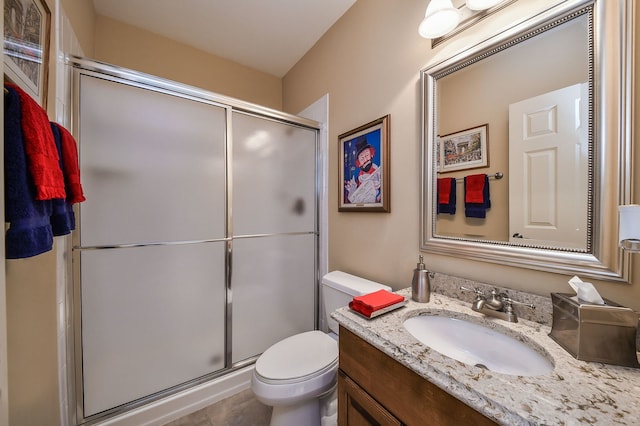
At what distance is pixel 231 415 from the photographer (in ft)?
4.63

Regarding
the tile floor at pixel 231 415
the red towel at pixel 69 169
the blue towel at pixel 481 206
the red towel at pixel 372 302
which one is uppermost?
the red towel at pixel 69 169

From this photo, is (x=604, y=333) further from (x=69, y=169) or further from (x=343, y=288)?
(x=69, y=169)

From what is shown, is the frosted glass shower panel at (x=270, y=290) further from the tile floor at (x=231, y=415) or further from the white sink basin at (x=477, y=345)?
the white sink basin at (x=477, y=345)

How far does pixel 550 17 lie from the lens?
0.78 m

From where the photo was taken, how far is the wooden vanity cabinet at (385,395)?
1.80 feet

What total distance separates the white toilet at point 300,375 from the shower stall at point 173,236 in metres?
0.56

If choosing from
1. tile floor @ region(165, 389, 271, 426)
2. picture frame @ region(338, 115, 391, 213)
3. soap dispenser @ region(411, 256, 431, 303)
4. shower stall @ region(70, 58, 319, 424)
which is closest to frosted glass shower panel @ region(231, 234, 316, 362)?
shower stall @ region(70, 58, 319, 424)

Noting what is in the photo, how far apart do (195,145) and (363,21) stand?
4.40 ft

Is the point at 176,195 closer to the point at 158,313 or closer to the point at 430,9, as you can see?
the point at 158,313

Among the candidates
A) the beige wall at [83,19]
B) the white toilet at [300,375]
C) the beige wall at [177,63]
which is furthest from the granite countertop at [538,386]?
the beige wall at [177,63]

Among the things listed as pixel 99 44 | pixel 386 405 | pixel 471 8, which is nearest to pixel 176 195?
pixel 99 44

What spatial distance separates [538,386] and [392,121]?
1219 millimetres

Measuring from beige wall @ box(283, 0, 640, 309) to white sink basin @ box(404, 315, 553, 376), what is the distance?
22 centimetres

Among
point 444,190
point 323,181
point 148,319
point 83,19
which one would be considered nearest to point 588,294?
point 444,190
